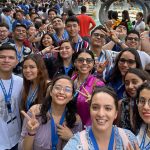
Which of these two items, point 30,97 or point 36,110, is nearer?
point 36,110

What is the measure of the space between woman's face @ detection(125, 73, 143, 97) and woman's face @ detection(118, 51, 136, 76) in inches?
18.9

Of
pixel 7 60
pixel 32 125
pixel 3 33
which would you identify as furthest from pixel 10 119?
pixel 3 33

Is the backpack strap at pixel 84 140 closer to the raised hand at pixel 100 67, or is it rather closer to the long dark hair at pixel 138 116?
the long dark hair at pixel 138 116

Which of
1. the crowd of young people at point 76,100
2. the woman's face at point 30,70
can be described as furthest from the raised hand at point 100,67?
the woman's face at point 30,70

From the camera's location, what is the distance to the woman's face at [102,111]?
2.39m

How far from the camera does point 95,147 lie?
7.71 ft

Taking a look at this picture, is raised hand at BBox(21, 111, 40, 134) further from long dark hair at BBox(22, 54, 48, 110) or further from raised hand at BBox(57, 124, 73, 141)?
long dark hair at BBox(22, 54, 48, 110)

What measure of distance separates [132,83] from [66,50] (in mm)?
1554

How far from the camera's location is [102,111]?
2400 mm

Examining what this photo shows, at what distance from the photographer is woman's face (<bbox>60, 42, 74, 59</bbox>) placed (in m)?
4.55

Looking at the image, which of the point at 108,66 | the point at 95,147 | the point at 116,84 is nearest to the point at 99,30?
the point at 108,66

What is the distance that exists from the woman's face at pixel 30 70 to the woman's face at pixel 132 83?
117 cm

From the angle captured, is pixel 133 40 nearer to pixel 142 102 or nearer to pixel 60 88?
pixel 60 88

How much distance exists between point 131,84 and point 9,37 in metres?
3.49
